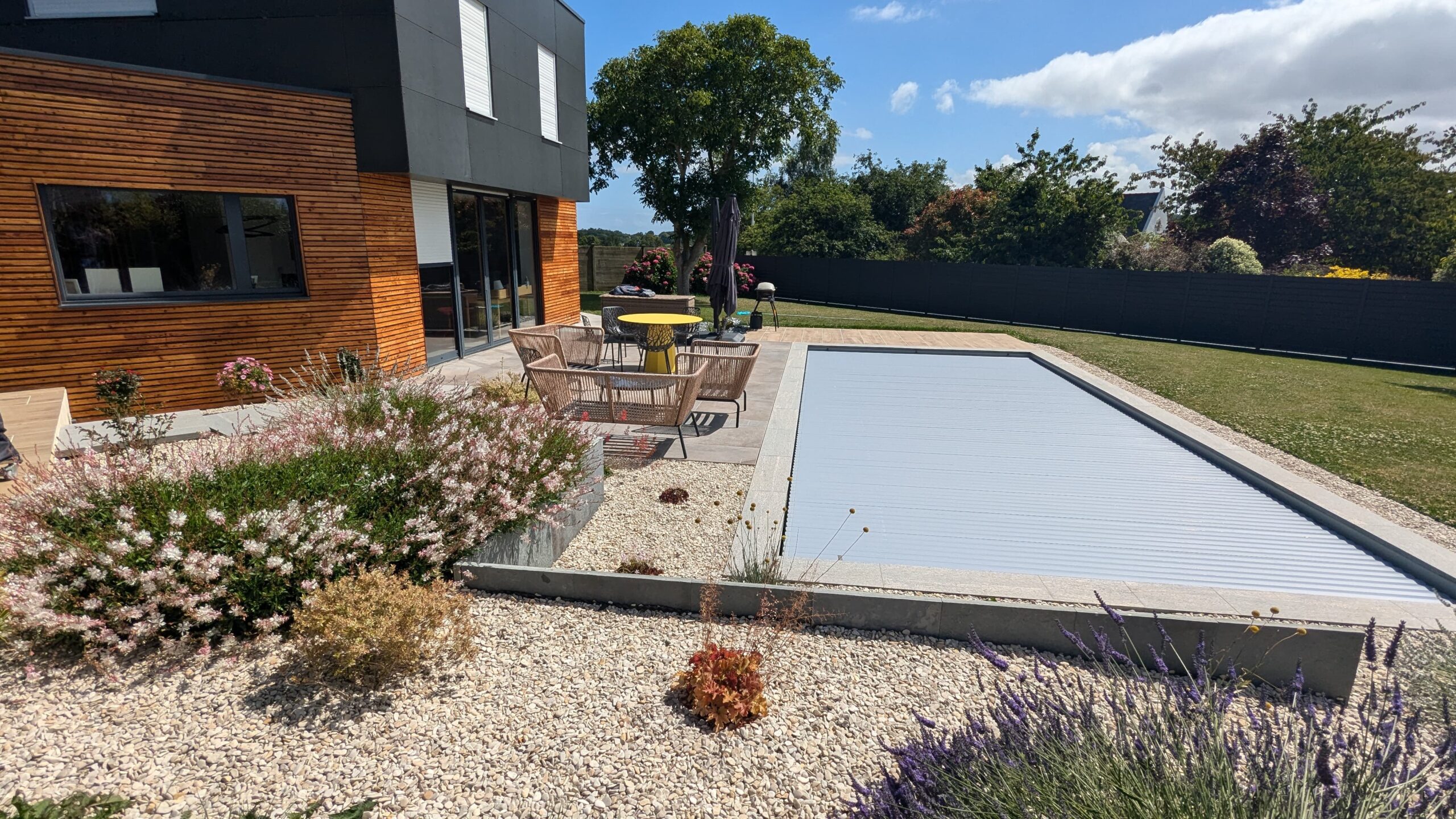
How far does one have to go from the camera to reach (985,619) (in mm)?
3227

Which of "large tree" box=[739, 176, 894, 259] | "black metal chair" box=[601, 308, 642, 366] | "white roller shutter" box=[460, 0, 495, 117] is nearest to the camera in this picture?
"white roller shutter" box=[460, 0, 495, 117]

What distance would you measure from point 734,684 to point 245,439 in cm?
368

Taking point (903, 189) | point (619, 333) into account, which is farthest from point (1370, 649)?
point (903, 189)

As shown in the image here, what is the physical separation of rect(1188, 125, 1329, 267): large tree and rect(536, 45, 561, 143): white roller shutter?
2788 centimetres

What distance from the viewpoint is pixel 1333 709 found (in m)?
2.85

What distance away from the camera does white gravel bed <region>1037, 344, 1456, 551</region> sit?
4.82m

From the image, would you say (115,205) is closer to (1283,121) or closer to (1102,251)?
(1102,251)

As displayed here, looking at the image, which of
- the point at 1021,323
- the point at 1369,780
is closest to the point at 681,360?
the point at 1369,780

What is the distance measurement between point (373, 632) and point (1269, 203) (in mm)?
34716

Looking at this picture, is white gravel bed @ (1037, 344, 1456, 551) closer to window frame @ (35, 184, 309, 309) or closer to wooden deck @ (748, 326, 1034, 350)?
wooden deck @ (748, 326, 1034, 350)

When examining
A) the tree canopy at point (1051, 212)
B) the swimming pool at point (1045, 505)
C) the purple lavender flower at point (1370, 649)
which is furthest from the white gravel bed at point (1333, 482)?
the tree canopy at point (1051, 212)

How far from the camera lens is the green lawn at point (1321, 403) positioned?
6152 mm

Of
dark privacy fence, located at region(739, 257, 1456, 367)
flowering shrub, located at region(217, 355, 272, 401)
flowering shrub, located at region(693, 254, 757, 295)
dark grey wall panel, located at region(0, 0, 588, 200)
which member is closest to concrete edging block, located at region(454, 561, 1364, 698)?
flowering shrub, located at region(217, 355, 272, 401)

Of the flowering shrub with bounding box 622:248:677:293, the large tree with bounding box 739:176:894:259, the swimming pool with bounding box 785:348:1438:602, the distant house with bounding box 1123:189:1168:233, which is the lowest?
the swimming pool with bounding box 785:348:1438:602
